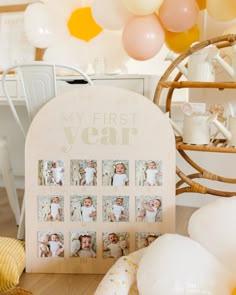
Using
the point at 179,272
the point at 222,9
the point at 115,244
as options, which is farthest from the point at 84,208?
the point at 222,9

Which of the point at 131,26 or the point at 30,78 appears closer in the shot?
the point at 30,78

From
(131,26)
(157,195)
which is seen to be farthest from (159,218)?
(131,26)

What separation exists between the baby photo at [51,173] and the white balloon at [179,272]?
0.46 meters

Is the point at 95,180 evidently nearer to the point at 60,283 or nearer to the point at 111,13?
the point at 60,283

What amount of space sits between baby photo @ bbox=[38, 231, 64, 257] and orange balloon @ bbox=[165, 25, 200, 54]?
1.03 m

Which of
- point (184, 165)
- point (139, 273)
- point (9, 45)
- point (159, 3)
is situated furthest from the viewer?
point (9, 45)

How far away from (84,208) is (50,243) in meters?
0.18

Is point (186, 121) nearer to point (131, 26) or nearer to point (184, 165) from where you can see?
point (131, 26)

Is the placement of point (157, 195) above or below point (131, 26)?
below

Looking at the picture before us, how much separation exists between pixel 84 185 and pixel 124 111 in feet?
1.02

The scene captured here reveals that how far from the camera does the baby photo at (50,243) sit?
1.49 meters

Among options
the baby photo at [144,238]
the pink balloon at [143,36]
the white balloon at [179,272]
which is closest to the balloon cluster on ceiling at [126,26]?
the pink balloon at [143,36]

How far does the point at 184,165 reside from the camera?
2.41 metres

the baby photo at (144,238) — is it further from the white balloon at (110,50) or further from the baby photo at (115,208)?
the white balloon at (110,50)
